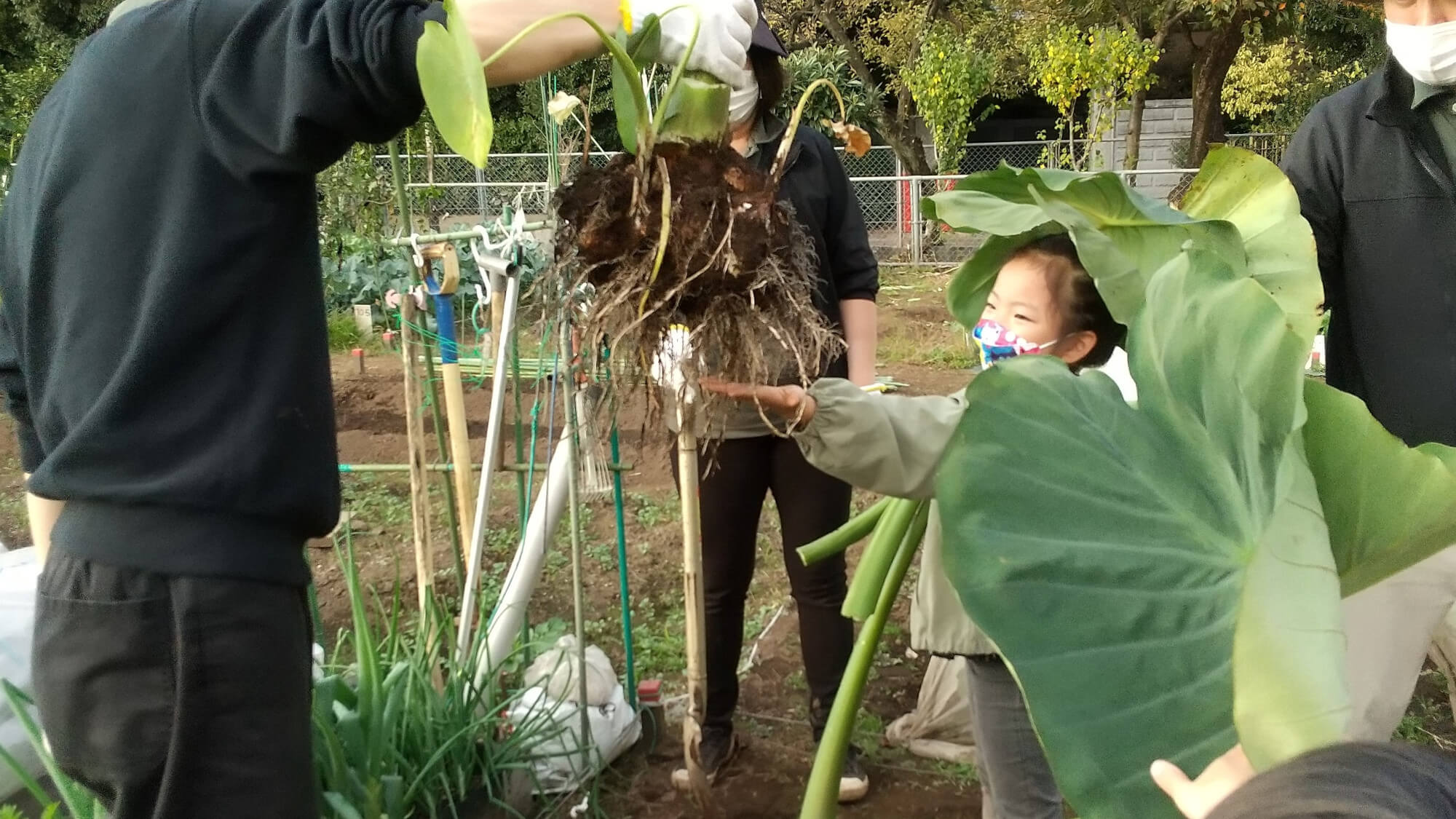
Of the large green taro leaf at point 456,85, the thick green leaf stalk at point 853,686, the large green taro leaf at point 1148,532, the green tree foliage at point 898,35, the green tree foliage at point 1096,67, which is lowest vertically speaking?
the thick green leaf stalk at point 853,686

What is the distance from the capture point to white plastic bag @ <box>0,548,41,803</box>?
163cm

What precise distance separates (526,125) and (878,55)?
14.2 ft

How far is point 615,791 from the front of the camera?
6.79ft

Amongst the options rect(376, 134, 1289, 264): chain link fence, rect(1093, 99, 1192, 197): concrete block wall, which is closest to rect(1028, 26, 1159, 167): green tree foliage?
rect(376, 134, 1289, 264): chain link fence

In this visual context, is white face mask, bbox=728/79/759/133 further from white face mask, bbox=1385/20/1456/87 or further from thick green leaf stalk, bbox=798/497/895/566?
white face mask, bbox=1385/20/1456/87

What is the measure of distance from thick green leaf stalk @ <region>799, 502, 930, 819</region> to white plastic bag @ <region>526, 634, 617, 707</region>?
875 mm

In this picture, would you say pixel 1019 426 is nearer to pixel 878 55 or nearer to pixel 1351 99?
pixel 1351 99

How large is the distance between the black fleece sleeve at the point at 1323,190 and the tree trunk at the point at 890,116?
397 inches

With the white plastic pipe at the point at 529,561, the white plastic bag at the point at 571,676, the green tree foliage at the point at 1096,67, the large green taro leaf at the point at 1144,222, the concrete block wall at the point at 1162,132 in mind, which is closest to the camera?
Result: the large green taro leaf at the point at 1144,222

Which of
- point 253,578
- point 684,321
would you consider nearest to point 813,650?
Result: point 684,321

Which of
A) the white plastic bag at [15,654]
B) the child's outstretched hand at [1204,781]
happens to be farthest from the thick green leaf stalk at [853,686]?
the white plastic bag at [15,654]

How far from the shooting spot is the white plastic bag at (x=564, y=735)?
193 cm

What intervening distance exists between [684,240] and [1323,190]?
1035 mm

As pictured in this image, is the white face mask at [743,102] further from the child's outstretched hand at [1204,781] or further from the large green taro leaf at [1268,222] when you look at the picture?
the child's outstretched hand at [1204,781]
